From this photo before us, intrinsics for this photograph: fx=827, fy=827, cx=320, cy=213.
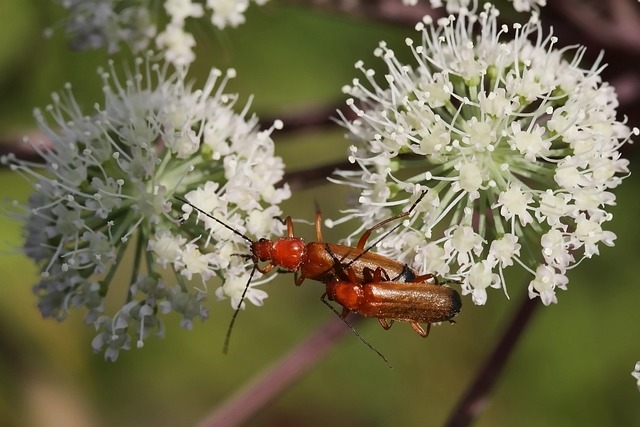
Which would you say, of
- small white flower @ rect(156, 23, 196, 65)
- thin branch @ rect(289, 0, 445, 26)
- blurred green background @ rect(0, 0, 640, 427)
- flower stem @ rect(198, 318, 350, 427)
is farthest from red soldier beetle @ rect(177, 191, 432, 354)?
blurred green background @ rect(0, 0, 640, 427)

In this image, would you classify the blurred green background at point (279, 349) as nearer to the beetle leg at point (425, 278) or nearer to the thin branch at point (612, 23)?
the thin branch at point (612, 23)

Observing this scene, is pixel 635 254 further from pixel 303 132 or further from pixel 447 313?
pixel 447 313

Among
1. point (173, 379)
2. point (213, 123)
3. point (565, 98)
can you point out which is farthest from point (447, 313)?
point (173, 379)

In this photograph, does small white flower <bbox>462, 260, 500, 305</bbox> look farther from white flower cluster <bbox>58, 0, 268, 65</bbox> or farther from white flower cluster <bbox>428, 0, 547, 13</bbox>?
white flower cluster <bbox>58, 0, 268, 65</bbox>

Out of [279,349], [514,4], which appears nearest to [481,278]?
[514,4]

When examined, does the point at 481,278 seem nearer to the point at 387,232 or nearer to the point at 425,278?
the point at 425,278
